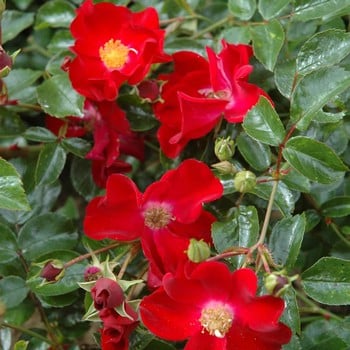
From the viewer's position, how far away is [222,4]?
1.53 meters

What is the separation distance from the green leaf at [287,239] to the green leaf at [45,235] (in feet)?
1.24

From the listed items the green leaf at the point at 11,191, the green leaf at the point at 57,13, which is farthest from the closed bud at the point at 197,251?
the green leaf at the point at 57,13

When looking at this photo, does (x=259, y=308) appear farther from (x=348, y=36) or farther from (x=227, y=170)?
(x=348, y=36)

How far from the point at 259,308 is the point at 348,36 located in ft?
1.36

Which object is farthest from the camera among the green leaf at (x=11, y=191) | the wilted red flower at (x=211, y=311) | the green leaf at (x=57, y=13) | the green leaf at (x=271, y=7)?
the green leaf at (x=57, y=13)

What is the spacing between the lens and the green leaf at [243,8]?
127 cm

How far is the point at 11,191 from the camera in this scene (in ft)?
3.41

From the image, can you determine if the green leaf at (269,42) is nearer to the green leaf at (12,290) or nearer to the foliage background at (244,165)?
the foliage background at (244,165)

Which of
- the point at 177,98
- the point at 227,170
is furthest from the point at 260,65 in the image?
the point at 227,170

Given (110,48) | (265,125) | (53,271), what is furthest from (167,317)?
(110,48)

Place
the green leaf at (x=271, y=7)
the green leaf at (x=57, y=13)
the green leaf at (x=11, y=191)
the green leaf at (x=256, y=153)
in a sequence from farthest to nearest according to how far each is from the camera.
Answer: the green leaf at (x=57, y=13)
the green leaf at (x=271, y=7)
the green leaf at (x=256, y=153)
the green leaf at (x=11, y=191)

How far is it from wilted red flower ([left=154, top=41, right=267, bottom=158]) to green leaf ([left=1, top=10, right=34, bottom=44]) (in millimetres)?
369

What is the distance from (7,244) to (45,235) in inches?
2.5

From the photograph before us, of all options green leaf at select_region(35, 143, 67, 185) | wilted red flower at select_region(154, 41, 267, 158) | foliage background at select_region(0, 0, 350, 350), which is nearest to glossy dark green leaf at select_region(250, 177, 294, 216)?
foliage background at select_region(0, 0, 350, 350)
